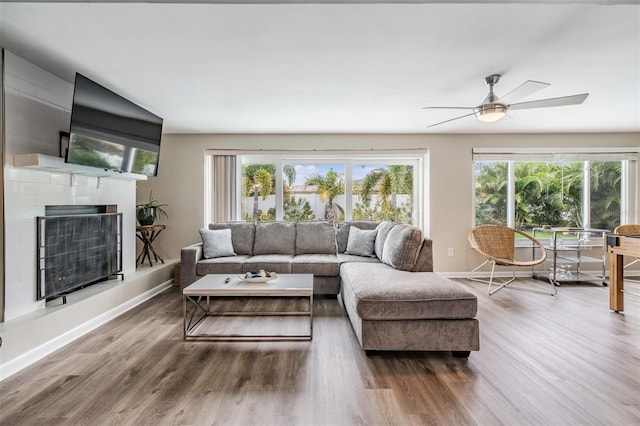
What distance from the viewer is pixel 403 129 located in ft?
15.4

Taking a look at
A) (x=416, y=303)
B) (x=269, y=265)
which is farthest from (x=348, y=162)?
(x=416, y=303)

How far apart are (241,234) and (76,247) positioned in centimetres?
188

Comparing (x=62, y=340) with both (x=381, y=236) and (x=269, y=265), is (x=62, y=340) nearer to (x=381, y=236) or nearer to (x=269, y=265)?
(x=269, y=265)

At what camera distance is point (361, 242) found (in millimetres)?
4270

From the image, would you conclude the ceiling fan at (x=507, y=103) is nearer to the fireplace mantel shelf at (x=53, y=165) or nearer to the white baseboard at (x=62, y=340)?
the fireplace mantel shelf at (x=53, y=165)

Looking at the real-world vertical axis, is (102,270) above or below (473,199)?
below

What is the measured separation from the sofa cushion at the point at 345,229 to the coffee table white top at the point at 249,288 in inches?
62.8

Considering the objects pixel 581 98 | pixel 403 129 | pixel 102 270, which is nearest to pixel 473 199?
pixel 403 129

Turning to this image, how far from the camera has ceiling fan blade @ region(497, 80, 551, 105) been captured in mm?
2279

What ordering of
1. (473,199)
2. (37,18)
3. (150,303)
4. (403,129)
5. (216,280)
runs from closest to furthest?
1. (37,18)
2. (216,280)
3. (150,303)
4. (403,129)
5. (473,199)

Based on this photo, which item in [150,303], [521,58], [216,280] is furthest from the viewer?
[150,303]

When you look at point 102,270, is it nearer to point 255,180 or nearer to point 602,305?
point 255,180

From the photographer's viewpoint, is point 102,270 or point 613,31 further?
point 102,270

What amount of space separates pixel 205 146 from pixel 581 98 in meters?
4.54
